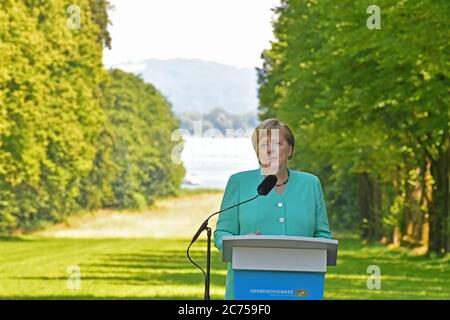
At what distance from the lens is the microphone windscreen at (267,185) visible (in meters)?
7.73

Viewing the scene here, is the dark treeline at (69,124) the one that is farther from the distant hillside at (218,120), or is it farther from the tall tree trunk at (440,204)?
the tall tree trunk at (440,204)

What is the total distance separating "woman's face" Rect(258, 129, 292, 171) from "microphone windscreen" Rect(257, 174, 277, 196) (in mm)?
169

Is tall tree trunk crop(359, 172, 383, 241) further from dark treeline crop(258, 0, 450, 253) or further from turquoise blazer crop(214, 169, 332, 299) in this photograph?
turquoise blazer crop(214, 169, 332, 299)

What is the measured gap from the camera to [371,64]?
40500 millimetres

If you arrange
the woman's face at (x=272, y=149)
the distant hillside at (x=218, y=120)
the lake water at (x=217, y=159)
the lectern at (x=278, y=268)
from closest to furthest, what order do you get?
the lectern at (x=278, y=268) → the woman's face at (x=272, y=149) → the lake water at (x=217, y=159) → the distant hillside at (x=218, y=120)

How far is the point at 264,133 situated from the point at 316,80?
1527 inches

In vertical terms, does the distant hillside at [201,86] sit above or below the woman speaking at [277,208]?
above

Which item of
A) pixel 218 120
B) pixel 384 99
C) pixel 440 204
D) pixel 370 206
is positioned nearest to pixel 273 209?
pixel 384 99

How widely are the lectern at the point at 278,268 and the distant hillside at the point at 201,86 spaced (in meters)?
87.9

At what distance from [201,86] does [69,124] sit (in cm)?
2788

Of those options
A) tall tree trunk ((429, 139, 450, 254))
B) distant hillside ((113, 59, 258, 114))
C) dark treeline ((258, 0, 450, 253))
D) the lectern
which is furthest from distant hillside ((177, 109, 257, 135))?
the lectern

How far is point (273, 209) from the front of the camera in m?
8.16

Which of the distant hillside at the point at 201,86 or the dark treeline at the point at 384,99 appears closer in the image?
the dark treeline at the point at 384,99

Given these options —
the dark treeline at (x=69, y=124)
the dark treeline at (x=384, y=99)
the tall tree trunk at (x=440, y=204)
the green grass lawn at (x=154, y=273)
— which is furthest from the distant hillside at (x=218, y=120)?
the tall tree trunk at (x=440, y=204)
